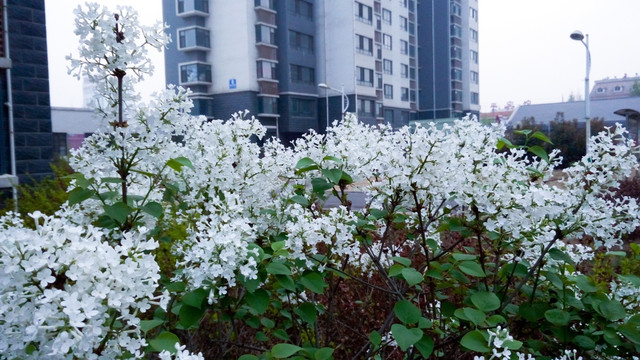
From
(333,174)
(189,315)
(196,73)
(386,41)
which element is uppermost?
(386,41)

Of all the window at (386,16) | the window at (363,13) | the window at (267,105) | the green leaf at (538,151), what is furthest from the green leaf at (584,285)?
the window at (386,16)

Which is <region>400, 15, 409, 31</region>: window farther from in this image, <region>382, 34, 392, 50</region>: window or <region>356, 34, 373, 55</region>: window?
<region>356, 34, 373, 55</region>: window

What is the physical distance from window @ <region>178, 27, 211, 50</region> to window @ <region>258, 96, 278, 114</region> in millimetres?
5568

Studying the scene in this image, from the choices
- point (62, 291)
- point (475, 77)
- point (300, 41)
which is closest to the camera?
point (62, 291)

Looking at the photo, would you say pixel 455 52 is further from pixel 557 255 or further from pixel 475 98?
pixel 557 255

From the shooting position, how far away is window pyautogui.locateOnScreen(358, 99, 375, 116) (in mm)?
36062

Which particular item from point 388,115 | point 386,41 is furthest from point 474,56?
point 388,115

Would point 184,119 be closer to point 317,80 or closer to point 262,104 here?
point 262,104

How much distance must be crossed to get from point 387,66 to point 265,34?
13.0 metres

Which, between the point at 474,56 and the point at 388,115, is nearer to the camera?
the point at 388,115

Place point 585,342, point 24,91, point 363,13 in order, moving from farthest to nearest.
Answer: point 363,13
point 24,91
point 585,342

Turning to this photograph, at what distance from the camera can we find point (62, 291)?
3.71 feet

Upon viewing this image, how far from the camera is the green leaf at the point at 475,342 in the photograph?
1541mm

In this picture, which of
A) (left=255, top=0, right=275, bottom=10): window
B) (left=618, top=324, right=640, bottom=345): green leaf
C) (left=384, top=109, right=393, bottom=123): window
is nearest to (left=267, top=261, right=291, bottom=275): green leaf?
(left=618, top=324, right=640, bottom=345): green leaf
